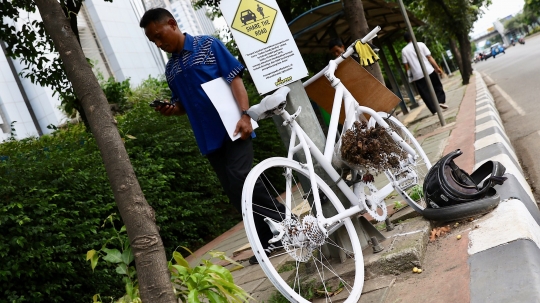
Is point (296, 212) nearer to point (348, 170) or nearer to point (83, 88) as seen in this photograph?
point (348, 170)

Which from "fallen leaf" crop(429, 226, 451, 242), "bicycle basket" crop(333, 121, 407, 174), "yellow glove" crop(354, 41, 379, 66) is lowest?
"fallen leaf" crop(429, 226, 451, 242)

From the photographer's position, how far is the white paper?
4.03 metres

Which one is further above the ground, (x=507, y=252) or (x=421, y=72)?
(x=421, y=72)

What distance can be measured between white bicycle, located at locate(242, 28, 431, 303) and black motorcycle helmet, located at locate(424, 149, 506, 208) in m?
0.17

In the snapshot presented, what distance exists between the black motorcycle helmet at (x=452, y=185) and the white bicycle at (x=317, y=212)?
0.17 meters

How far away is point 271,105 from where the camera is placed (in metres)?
3.21

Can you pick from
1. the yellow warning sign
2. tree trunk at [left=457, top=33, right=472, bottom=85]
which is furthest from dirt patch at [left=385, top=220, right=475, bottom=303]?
tree trunk at [left=457, top=33, right=472, bottom=85]

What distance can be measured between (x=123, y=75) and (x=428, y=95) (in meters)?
12.3

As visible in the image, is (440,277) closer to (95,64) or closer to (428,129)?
(428,129)

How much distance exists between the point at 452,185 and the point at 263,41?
4.91 feet

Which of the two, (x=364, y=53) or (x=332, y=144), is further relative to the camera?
(x=364, y=53)

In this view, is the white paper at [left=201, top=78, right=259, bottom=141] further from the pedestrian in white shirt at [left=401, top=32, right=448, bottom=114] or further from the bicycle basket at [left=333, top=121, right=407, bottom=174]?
the pedestrian in white shirt at [left=401, top=32, right=448, bottom=114]

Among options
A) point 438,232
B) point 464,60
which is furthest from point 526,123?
point 464,60

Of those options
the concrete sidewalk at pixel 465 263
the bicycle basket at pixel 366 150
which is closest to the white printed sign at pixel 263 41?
the bicycle basket at pixel 366 150
